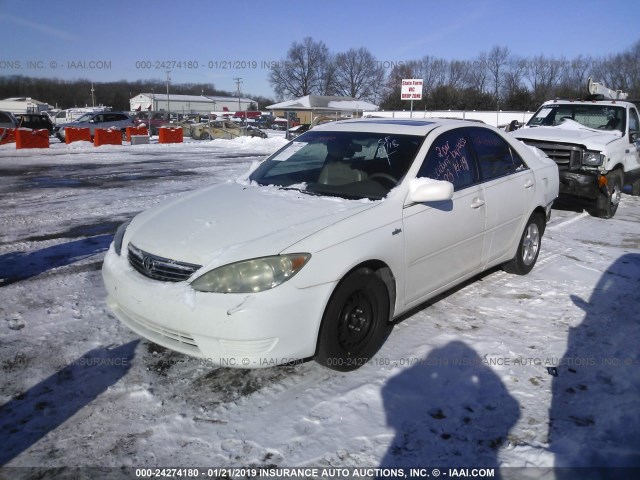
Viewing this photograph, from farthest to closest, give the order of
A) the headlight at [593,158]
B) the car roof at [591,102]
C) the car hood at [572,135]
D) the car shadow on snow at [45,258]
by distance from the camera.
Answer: the car roof at [591,102], the car hood at [572,135], the headlight at [593,158], the car shadow on snow at [45,258]

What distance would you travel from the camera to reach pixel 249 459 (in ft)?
8.11

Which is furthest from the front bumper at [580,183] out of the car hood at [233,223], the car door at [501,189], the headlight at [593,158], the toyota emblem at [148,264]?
the toyota emblem at [148,264]

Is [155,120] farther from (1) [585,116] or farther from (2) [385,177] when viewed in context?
(2) [385,177]

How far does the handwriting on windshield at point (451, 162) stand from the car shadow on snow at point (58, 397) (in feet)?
8.83

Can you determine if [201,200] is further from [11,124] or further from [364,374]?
[11,124]

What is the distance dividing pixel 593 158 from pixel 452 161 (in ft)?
16.3

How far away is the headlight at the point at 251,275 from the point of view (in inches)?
110

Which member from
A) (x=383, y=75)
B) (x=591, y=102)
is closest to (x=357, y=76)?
(x=383, y=75)

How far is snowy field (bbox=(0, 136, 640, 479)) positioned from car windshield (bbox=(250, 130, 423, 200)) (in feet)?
3.96

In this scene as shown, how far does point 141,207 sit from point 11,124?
63.5 feet

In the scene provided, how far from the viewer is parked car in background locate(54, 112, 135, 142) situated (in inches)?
1024

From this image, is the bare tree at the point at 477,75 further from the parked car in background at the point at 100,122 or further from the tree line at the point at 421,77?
the parked car in background at the point at 100,122

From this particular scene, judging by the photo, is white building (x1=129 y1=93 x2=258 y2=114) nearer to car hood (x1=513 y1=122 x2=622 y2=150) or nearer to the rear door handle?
car hood (x1=513 y1=122 x2=622 y2=150)

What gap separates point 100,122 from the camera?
87.6ft
